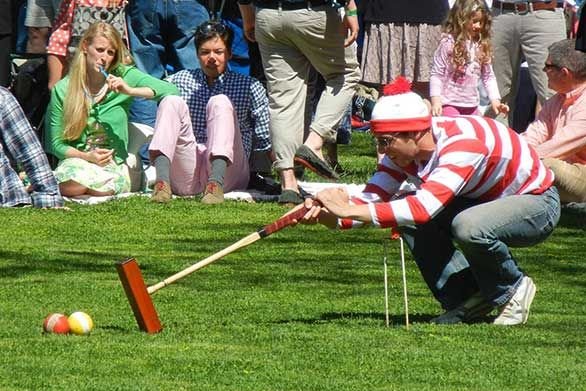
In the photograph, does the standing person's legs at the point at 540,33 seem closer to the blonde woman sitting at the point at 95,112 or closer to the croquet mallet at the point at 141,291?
the blonde woman sitting at the point at 95,112

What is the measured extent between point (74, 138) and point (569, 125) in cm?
377

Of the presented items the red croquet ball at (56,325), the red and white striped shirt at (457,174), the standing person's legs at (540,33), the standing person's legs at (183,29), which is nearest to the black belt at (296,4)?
the standing person's legs at (540,33)

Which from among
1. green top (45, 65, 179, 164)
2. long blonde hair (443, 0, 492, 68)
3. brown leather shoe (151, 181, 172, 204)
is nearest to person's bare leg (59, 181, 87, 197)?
green top (45, 65, 179, 164)

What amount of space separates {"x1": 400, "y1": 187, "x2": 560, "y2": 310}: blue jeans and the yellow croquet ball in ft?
5.11

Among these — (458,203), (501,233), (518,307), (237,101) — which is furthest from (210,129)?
(501,233)

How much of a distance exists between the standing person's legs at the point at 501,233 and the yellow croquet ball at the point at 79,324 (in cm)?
169

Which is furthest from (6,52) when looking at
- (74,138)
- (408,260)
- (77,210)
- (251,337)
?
(251,337)

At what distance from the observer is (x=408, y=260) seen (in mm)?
9516

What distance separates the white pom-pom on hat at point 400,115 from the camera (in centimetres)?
684

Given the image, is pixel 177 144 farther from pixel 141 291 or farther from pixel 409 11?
pixel 141 291

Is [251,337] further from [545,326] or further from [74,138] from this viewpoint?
[74,138]

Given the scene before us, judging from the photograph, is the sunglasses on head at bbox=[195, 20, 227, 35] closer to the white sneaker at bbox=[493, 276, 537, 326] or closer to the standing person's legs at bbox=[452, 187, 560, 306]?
the standing person's legs at bbox=[452, 187, 560, 306]

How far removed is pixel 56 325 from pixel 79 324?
0.10 metres

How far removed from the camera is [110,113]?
1190 cm
